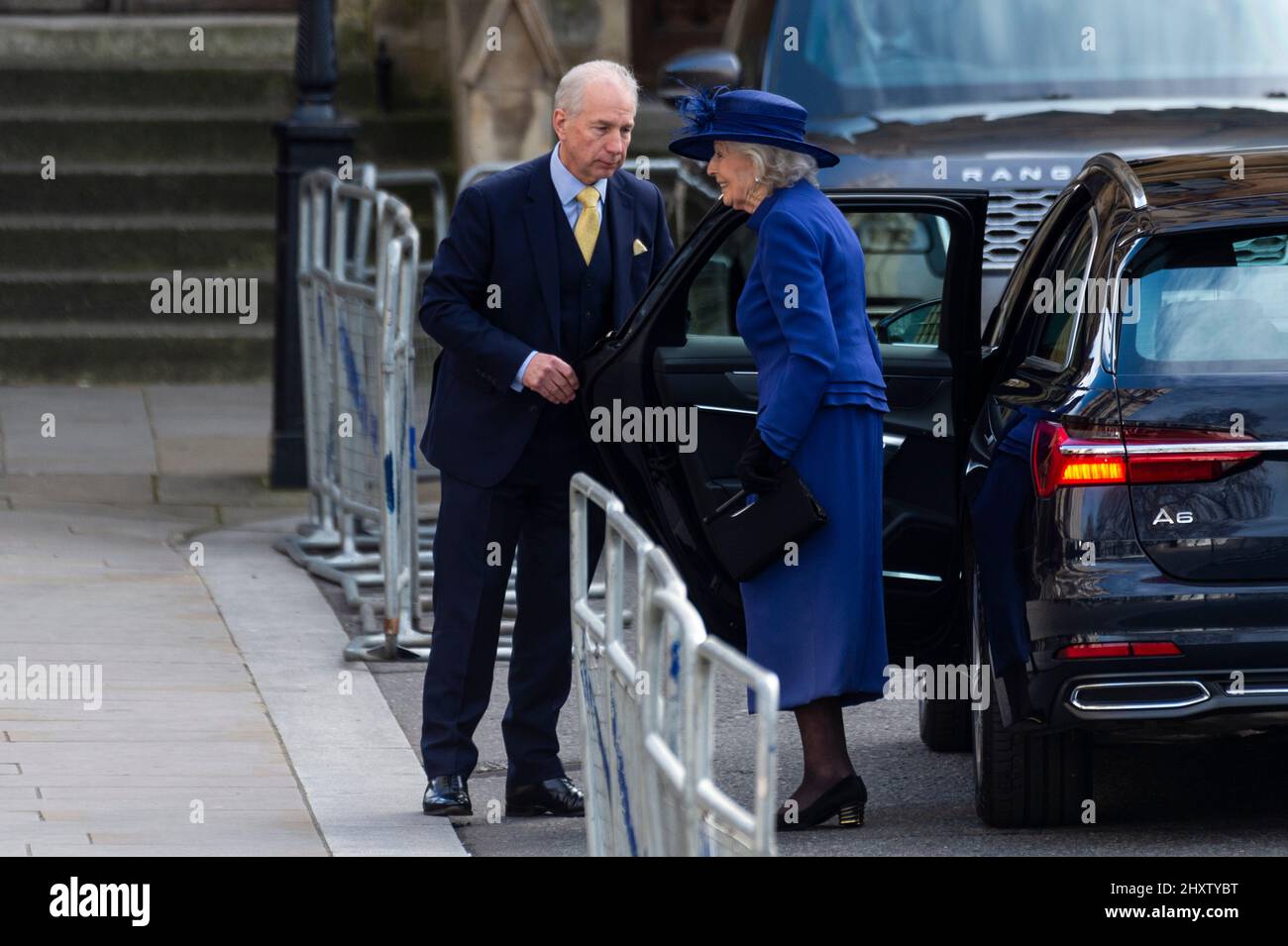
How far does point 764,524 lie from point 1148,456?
103cm

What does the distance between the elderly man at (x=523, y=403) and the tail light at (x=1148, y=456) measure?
1.39 meters

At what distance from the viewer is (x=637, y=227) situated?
695cm

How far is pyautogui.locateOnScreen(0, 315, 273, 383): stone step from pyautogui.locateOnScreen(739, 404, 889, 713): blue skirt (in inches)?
356

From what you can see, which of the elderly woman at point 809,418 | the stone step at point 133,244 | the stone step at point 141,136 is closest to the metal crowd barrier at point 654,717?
the elderly woman at point 809,418

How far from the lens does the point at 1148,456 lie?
231 inches

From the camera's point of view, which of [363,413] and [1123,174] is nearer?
[1123,174]

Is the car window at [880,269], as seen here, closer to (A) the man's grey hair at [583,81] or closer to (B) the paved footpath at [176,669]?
(B) the paved footpath at [176,669]

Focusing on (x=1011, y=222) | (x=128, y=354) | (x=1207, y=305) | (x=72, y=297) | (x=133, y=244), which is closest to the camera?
(x=1207, y=305)

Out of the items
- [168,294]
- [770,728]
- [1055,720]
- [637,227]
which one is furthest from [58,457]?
[770,728]

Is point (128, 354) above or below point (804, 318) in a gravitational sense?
below

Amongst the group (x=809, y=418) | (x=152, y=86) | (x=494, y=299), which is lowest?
(x=809, y=418)

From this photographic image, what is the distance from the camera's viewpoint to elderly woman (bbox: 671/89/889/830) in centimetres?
630

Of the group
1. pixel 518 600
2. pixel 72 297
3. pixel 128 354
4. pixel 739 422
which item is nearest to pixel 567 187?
pixel 739 422

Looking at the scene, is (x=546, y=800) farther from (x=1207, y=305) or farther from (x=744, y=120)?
(x=1207, y=305)
